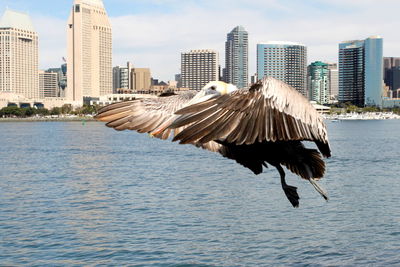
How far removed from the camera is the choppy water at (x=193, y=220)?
2141 cm

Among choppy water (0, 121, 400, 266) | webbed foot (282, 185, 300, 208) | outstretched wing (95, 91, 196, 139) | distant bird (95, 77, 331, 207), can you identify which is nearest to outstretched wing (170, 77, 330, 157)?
distant bird (95, 77, 331, 207)

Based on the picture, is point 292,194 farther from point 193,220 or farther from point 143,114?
point 193,220

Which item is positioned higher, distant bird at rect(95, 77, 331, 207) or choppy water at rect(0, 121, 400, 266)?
distant bird at rect(95, 77, 331, 207)

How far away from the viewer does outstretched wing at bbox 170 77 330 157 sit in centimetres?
524

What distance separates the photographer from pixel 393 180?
42.3 m

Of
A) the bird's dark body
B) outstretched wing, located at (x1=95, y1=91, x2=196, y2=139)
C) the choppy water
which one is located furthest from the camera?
the choppy water

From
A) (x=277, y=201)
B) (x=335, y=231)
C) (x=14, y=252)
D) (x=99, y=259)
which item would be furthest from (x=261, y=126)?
(x=277, y=201)

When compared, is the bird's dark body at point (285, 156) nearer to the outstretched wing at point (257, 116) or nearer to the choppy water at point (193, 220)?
the outstretched wing at point (257, 116)

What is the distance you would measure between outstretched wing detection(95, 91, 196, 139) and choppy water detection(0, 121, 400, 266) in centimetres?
1354

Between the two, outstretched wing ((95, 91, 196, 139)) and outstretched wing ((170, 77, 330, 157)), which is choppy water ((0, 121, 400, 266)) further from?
outstretched wing ((170, 77, 330, 157))

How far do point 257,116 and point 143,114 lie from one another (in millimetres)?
2213

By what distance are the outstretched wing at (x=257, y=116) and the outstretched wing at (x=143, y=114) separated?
1507 mm

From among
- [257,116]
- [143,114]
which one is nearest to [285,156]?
[257,116]

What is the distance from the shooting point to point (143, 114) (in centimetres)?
744
